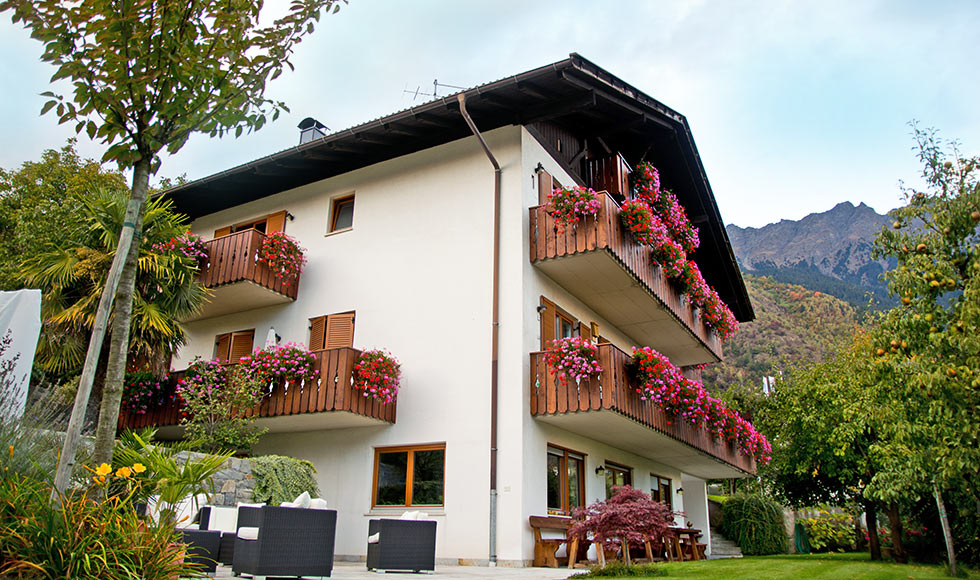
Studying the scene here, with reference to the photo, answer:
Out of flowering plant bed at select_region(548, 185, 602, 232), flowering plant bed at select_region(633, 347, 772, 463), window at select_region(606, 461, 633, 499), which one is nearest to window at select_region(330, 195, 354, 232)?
flowering plant bed at select_region(548, 185, 602, 232)

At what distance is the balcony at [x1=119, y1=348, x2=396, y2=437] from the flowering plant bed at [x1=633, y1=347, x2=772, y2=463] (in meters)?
4.71

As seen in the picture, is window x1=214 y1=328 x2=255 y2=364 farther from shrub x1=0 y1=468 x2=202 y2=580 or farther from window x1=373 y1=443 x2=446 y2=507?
shrub x1=0 y1=468 x2=202 y2=580

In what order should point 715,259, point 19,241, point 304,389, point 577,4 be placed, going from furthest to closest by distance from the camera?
point 715,259, point 19,241, point 304,389, point 577,4

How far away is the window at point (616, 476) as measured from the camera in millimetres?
15777

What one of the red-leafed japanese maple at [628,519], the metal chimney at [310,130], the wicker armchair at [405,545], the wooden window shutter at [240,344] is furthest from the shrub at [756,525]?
the metal chimney at [310,130]

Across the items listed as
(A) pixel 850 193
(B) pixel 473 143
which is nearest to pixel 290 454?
(B) pixel 473 143

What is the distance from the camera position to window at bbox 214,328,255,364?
52.2 feet

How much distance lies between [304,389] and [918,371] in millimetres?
9627

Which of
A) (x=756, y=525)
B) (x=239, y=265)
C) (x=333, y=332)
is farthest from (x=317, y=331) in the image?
(x=756, y=525)

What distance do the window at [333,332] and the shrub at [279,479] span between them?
267cm

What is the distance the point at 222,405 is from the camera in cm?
1271

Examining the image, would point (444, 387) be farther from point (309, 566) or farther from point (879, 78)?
point (879, 78)

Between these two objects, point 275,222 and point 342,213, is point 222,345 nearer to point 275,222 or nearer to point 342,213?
point 275,222

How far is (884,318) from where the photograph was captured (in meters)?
8.02
